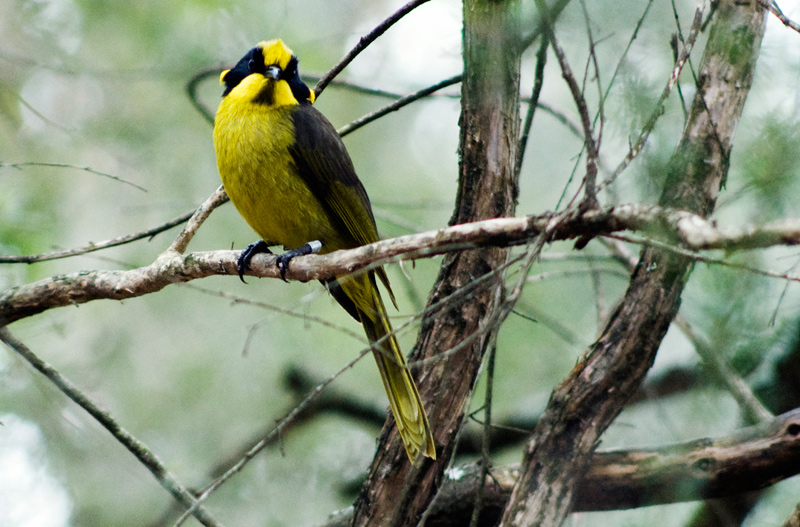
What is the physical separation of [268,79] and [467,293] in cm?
147

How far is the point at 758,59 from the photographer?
258 cm

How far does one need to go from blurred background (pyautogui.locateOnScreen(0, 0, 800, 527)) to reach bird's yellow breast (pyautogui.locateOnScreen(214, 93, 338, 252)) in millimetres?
292

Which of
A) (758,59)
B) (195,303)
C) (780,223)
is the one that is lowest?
(780,223)

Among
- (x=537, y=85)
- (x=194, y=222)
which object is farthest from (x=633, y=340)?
(x=194, y=222)

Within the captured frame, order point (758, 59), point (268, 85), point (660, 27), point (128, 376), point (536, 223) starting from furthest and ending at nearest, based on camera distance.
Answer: point (128, 376)
point (268, 85)
point (758, 59)
point (660, 27)
point (536, 223)

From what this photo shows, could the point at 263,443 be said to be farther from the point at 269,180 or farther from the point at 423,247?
the point at 269,180

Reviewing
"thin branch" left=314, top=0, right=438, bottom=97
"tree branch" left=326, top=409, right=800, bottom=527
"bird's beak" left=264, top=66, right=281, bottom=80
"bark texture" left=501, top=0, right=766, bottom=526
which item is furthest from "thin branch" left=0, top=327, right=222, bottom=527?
"thin branch" left=314, top=0, right=438, bottom=97

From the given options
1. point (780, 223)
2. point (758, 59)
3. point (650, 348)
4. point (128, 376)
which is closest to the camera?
point (780, 223)

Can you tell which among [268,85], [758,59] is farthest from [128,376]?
[758,59]

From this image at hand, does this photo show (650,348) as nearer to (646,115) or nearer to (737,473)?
(737,473)

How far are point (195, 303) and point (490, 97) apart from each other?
5.19 metres

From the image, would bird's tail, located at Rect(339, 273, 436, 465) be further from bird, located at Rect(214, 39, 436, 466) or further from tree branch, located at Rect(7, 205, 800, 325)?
tree branch, located at Rect(7, 205, 800, 325)

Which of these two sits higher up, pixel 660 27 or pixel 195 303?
pixel 195 303

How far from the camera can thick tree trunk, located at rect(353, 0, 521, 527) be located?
289 cm
